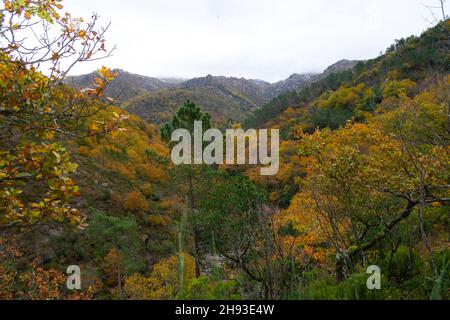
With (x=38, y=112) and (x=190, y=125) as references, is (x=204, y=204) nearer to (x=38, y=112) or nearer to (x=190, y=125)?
(x=190, y=125)

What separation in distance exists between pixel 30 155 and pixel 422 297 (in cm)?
482

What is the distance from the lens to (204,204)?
1753 centimetres

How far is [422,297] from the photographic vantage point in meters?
3.51

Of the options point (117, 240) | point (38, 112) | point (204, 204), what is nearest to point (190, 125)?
point (204, 204)

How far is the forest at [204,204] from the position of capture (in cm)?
388

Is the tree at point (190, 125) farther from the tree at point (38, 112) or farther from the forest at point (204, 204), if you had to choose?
the tree at point (38, 112)

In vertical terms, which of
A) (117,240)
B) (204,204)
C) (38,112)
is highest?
(38,112)

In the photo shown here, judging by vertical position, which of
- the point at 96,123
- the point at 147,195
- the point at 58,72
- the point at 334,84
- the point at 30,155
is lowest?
the point at 147,195

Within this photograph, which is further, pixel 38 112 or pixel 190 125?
pixel 190 125

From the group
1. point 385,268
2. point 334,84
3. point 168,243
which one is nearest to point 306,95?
point 334,84

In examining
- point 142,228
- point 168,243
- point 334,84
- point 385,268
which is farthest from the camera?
point 334,84

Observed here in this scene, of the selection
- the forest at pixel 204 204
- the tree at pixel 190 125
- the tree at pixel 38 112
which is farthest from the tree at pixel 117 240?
the tree at pixel 38 112

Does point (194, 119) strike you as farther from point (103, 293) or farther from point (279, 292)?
point (279, 292)

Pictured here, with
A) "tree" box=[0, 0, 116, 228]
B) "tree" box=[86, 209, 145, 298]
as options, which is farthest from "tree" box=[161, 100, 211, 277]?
"tree" box=[0, 0, 116, 228]
